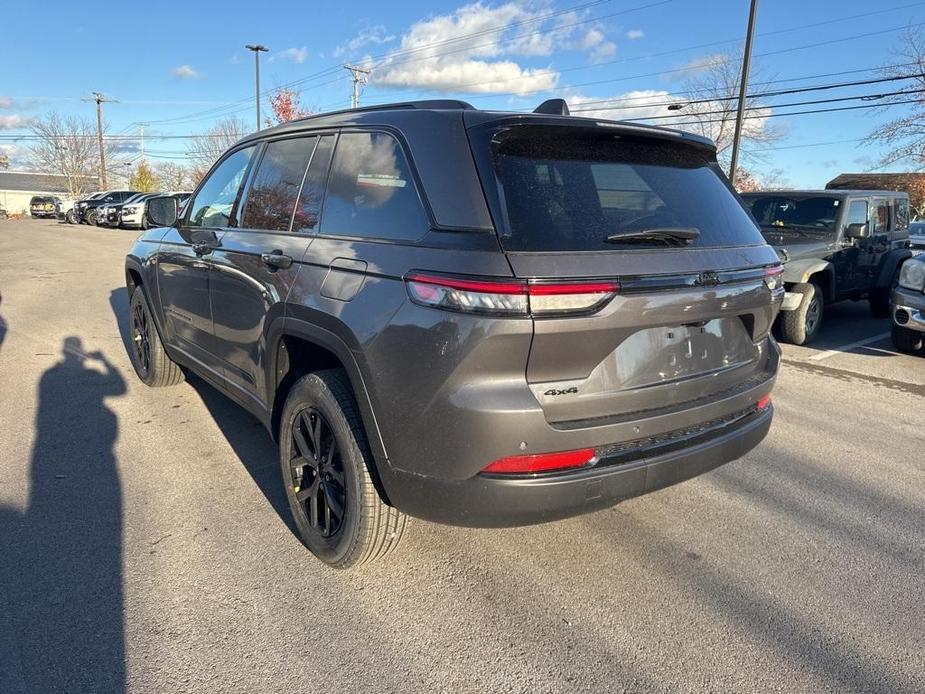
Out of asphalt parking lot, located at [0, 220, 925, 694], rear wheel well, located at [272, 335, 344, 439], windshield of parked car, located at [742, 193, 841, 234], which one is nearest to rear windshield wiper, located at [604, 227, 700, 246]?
rear wheel well, located at [272, 335, 344, 439]

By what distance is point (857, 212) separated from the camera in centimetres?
845

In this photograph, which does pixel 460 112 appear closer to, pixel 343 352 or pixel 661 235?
pixel 661 235

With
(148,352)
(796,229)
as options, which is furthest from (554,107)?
(796,229)

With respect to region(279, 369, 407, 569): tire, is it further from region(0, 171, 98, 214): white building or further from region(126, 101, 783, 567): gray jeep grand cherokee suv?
region(0, 171, 98, 214): white building

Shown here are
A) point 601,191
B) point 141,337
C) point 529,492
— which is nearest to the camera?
point 529,492

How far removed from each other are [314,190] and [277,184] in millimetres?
463

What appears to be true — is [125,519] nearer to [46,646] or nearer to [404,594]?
[46,646]

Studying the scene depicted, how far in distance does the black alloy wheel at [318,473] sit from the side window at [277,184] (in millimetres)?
978

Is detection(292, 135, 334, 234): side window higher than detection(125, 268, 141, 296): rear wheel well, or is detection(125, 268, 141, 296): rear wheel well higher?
detection(292, 135, 334, 234): side window

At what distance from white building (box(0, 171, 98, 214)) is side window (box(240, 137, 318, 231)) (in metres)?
76.1

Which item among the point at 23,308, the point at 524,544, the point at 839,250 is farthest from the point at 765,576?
the point at 23,308

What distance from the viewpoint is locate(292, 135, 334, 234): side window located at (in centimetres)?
295

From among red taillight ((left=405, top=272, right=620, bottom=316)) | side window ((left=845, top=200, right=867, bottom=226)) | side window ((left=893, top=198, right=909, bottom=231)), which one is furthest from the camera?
side window ((left=893, top=198, right=909, bottom=231))

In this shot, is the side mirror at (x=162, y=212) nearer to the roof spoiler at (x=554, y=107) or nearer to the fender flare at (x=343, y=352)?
the fender flare at (x=343, y=352)
